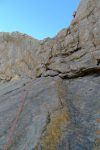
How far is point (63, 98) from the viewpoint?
34.2 feet

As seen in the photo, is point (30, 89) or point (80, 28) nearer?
point (30, 89)

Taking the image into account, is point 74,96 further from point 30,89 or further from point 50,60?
point 50,60

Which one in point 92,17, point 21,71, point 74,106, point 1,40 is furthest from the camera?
point 1,40

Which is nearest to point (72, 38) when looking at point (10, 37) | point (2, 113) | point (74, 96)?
point (74, 96)

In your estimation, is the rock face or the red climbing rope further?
the red climbing rope

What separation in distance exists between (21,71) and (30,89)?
1642 centimetres

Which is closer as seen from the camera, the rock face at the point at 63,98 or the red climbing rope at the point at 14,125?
the rock face at the point at 63,98

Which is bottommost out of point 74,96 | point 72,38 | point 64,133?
point 64,133

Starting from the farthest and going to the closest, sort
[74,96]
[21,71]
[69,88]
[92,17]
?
[21,71]
[92,17]
[69,88]
[74,96]

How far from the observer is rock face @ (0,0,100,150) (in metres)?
8.01

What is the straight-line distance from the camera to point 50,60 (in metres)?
14.6

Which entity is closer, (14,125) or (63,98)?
(14,125)

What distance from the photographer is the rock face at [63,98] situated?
26.3 ft

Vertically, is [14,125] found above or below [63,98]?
below
